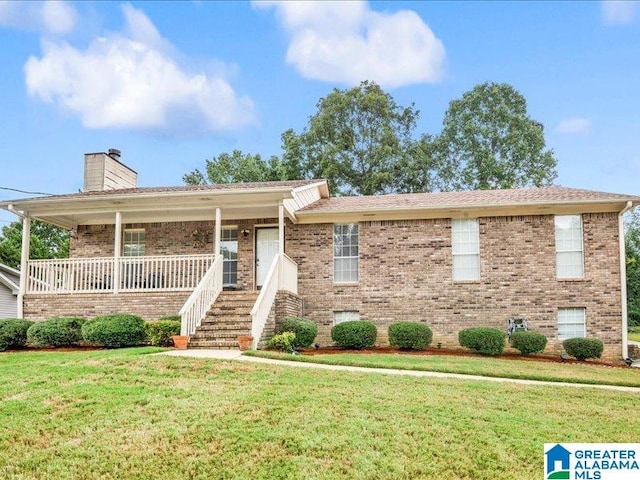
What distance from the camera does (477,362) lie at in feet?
41.1

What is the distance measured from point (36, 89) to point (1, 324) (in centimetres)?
1041

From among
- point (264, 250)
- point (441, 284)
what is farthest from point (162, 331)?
point (441, 284)

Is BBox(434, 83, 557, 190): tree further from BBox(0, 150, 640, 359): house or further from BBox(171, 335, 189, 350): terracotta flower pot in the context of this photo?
BBox(171, 335, 189, 350): terracotta flower pot

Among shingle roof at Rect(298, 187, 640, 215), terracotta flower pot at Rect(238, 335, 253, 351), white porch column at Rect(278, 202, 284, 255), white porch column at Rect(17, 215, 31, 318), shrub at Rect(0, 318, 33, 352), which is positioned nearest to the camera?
terracotta flower pot at Rect(238, 335, 253, 351)

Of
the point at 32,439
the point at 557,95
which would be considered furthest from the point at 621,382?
the point at 557,95

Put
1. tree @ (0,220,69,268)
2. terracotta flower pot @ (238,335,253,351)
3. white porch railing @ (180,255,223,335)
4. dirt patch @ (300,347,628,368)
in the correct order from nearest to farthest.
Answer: terracotta flower pot @ (238,335,253,351)
white porch railing @ (180,255,223,335)
dirt patch @ (300,347,628,368)
tree @ (0,220,69,268)

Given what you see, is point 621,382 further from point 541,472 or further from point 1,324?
point 1,324

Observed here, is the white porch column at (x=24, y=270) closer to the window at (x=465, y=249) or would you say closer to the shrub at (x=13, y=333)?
the shrub at (x=13, y=333)

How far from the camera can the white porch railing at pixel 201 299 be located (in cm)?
1309

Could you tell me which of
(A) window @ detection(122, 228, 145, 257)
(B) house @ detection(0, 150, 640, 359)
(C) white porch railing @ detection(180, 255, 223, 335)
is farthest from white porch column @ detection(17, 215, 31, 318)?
(C) white porch railing @ detection(180, 255, 223, 335)

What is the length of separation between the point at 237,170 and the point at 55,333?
64.7 feet

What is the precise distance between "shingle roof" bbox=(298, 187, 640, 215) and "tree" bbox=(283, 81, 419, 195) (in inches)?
561

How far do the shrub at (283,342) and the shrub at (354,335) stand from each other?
5.19 feet

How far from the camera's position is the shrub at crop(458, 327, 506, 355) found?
48.2ft
